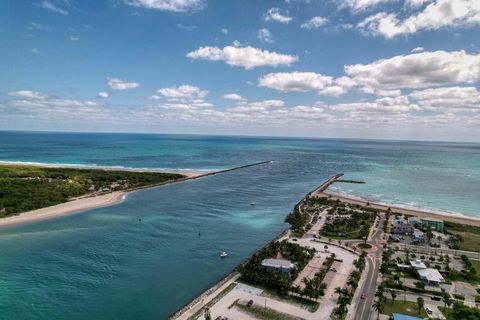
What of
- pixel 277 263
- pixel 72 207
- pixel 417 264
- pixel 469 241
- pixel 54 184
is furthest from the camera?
pixel 54 184


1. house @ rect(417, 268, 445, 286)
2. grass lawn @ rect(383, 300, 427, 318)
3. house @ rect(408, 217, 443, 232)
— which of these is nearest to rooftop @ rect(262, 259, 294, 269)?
grass lawn @ rect(383, 300, 427, 318)

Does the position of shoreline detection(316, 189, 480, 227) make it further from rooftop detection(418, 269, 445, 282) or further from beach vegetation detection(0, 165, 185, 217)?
beach vegetation detection(0, 165, 185, 217)

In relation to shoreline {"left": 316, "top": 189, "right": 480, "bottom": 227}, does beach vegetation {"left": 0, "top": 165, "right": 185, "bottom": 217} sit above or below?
above

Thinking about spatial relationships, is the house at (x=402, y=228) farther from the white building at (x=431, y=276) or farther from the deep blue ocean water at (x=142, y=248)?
the deep blue ocean water at (x=142, y=248)

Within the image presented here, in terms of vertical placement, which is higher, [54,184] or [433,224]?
[54,184]

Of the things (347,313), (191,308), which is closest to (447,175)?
(347,313)

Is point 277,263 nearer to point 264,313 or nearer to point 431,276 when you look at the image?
point 264,313

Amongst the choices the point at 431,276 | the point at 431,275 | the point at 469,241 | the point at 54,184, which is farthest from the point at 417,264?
the point at 54,184
